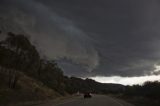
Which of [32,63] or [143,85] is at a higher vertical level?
[32,63]

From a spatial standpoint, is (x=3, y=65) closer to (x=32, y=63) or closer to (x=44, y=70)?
(x=32, y=63)

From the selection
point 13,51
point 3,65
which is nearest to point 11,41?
point 13,51

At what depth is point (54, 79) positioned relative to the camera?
118m

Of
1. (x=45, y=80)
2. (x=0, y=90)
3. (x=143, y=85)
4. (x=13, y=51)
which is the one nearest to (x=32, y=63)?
(x=45, y=80)

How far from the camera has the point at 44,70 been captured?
111438mm

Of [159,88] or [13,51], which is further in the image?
[13,51]

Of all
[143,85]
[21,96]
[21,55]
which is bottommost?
[21,96]

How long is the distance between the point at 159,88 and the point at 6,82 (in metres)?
25.6

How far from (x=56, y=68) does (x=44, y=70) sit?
51.0 feet

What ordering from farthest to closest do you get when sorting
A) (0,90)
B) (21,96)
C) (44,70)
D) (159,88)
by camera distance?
(44,70), (159,88), (21,96), (0,90)

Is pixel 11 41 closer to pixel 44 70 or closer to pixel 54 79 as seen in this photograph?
pixel 44 70

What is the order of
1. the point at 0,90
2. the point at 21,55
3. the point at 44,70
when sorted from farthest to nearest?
the point at 44,70 → the point at 21,55 → the point at 0,90

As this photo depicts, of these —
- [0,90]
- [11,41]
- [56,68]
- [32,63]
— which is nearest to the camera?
[0,90]

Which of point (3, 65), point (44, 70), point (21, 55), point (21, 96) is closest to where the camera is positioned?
point (21, 96)
